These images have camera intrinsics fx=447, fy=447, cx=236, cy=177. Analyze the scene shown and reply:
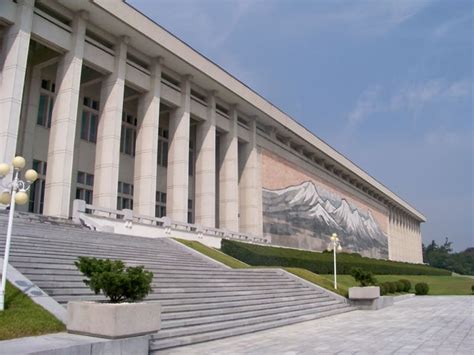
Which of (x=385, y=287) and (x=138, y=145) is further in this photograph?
(x=138, y=145)

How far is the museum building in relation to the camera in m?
21.8

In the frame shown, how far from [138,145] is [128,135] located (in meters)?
4.13

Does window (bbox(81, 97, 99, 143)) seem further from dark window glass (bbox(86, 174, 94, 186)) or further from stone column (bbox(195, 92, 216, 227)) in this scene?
stone column (bbox(195, 92, 216, 227))

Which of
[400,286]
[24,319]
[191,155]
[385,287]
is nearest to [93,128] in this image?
[191,155]

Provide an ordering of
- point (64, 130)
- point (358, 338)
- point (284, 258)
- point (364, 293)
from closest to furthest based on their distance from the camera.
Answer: point (358, 338) < point (364, 293) < point (64, 130) < point (284, 258)

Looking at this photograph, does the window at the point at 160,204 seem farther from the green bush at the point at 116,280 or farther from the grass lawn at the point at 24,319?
the green bush at the point at 116,280

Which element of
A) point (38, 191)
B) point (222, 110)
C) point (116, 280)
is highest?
point (222, 110)

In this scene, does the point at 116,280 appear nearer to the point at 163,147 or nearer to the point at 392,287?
the point at 392,287

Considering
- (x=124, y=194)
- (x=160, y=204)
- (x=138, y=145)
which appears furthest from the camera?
(x=160, y=204)

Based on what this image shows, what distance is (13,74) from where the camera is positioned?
19.9 m

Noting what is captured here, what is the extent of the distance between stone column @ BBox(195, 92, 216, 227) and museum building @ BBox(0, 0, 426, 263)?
8cm

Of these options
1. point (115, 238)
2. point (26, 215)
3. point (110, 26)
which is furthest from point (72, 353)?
point (110, 26)

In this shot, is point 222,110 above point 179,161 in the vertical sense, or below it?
above

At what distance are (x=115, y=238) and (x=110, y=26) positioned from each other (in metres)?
13.0
